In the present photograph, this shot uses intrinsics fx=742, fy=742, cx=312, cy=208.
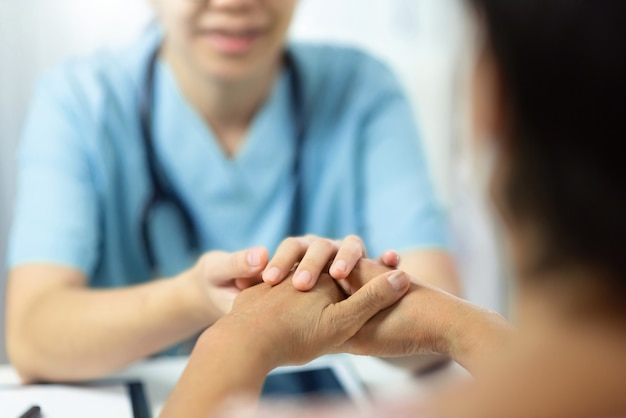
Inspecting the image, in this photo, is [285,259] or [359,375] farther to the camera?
[359,375]

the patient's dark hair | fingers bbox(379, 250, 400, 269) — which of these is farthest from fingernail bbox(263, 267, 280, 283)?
the patient's dark hair

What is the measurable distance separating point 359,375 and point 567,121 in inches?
19.3

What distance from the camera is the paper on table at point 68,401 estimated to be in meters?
0.63

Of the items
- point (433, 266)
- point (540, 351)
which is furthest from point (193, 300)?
point (540, 351)

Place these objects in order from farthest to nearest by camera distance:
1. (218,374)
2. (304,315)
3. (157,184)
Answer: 1. (157,184)
2. (304,315)
3. (218,374)

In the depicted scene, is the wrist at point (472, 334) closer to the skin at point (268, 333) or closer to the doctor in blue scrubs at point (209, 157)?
the skin at point (268, 333)

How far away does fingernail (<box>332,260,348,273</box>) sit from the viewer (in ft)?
1.97

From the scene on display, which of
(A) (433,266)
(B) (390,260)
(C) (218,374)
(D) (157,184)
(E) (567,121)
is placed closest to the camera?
(E) (567,121)

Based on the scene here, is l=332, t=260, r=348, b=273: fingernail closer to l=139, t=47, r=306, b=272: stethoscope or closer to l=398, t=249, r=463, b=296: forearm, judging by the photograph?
l=398, t=249, r=463, b=296: forearm

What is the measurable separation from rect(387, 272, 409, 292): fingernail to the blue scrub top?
324mm

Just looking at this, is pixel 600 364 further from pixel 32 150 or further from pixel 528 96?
pixel 32 150

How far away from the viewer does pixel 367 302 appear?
1.90 ft

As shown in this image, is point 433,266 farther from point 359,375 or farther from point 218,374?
point 218,374

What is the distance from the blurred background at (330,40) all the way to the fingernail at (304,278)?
0.55 metres
